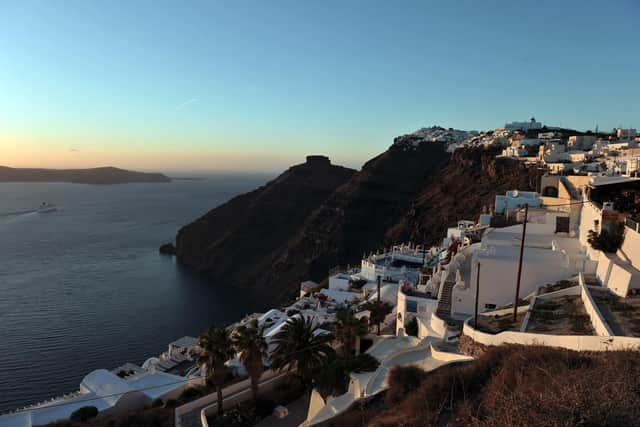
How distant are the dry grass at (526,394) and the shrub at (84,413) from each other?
14224mm

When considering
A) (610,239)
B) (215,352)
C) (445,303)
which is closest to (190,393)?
(215,352)

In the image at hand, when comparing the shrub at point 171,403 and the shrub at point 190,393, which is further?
the shrub at point 190,393

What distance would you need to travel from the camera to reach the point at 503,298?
643 inches

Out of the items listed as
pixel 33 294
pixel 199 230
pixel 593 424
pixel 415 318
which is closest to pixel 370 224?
pixel 199 230

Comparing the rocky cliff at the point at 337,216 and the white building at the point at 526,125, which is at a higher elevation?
the white building at the point at 526,125

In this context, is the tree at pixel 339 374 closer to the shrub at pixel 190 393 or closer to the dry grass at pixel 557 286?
the dry grass at pixel 557 286

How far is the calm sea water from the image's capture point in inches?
1380

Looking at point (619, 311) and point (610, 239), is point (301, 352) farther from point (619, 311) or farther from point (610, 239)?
point (610, 239)

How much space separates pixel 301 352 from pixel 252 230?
78303mm

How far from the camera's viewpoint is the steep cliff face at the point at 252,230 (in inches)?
3228

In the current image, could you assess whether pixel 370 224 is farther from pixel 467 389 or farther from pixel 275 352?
pixel 467 389

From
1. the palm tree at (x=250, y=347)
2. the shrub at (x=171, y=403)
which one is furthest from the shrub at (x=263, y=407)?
the shrub at (x=171, y=403)

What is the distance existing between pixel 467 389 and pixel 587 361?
8.22 feet

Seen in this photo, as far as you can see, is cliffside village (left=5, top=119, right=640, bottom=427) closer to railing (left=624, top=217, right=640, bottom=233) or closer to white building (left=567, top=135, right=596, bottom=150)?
railing (left=624, top=217, right=640, bottom=233)
